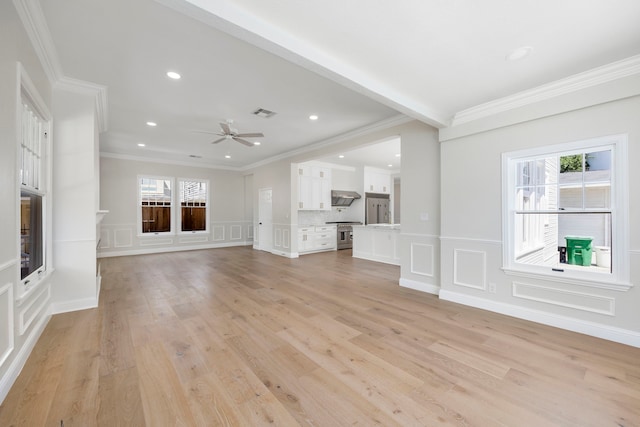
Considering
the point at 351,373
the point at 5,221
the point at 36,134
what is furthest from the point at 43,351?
A: the point at 351,373

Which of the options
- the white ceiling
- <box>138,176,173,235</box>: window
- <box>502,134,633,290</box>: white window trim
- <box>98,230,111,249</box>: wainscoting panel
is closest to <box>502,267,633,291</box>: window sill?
<box>502,134,633,290</box>: white window trim

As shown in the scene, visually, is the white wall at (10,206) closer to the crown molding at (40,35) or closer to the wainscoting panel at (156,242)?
the crown molding at (40,35)

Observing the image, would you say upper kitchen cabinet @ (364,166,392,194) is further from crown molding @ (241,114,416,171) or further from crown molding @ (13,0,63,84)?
crown molding @ (13,0,63,84)

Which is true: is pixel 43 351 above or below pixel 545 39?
below

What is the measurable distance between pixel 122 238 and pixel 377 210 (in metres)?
7.92

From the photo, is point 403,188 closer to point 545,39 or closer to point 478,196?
point 478,196

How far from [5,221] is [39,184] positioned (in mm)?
1334

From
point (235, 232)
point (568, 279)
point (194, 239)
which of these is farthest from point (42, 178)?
point (235, 232)

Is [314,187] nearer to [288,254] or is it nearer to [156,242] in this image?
[288,254]

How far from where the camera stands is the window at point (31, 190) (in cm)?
231

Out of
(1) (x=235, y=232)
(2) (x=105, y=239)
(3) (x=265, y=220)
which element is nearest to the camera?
(2) (x=105, y=239)

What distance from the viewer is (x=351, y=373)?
200 centimetres

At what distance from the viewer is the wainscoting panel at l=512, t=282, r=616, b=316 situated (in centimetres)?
255

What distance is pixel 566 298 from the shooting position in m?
2.76
